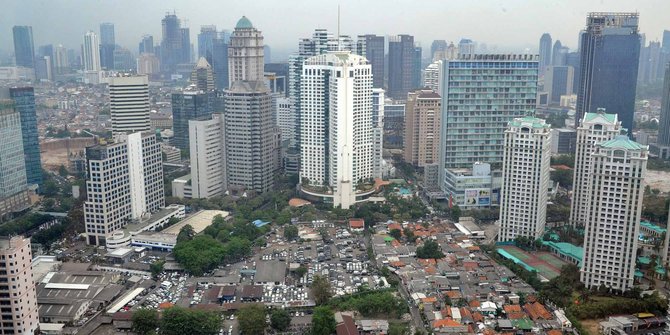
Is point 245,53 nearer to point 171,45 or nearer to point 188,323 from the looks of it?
point 171,45

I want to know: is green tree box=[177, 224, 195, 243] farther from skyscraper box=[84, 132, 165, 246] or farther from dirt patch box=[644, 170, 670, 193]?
dirt patch box=[644, 170, 670, 193]

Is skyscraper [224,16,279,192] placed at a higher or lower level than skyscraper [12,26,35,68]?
lower

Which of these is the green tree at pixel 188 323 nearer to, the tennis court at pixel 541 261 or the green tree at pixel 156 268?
the green tree at pixel 156 268

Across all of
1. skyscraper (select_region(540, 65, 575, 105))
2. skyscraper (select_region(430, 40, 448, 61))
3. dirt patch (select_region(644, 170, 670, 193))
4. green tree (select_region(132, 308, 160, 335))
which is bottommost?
green tree (select_region(132, 308, 160, 335))

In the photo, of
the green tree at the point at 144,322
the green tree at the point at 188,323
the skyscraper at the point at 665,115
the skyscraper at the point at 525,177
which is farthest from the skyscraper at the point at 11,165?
the skyscraper at the point at 665,115

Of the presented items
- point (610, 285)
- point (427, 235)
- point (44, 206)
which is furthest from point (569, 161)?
point (44, 206)

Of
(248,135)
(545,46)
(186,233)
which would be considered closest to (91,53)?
(248,135)

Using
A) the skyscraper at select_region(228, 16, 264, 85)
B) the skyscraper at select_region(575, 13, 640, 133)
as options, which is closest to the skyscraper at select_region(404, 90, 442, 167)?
the skyscraper at select_region(228, 16, 264, 85)
